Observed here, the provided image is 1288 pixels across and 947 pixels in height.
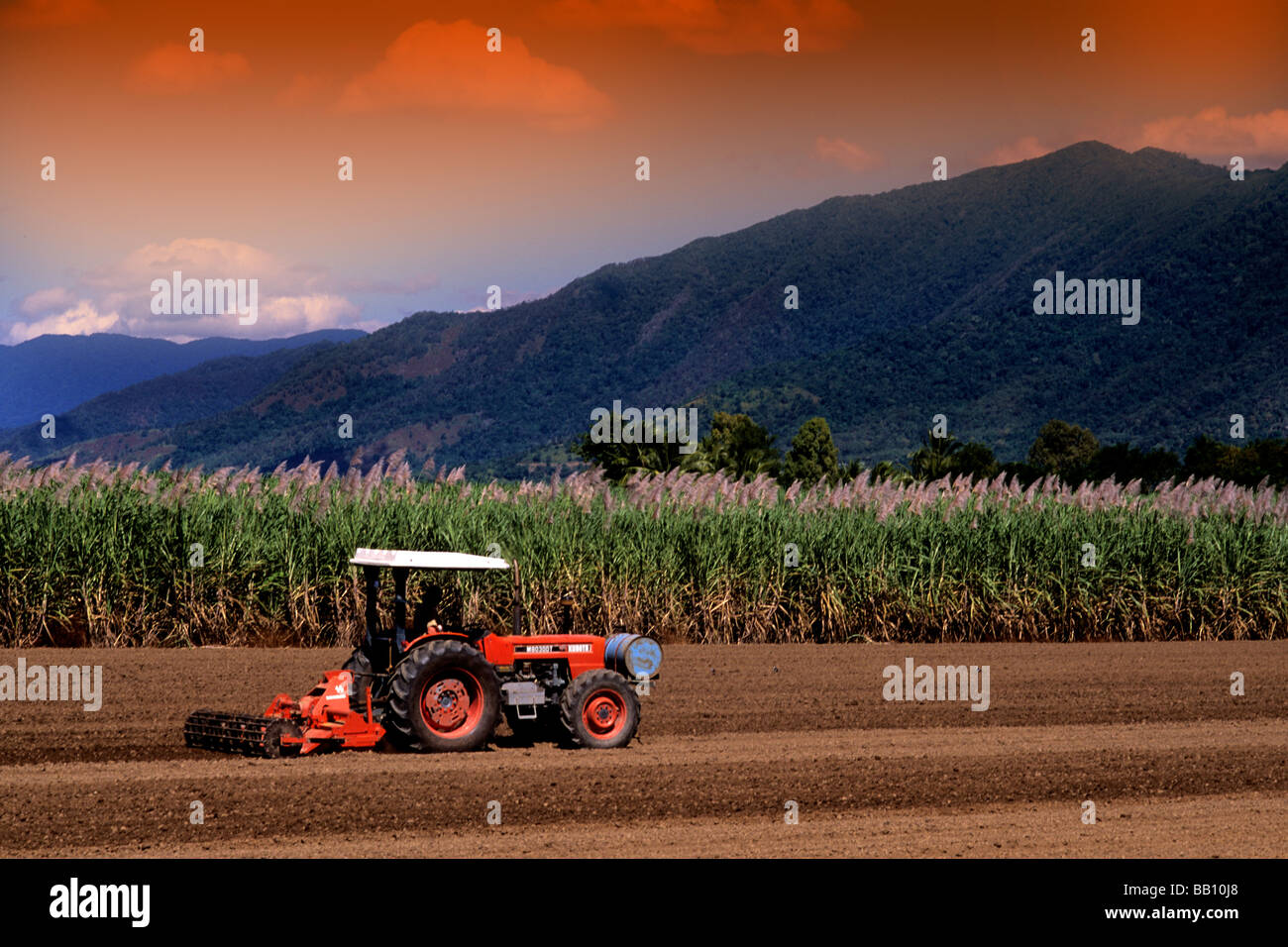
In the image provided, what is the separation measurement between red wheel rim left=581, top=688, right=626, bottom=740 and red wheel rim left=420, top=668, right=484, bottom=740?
89 centimetres

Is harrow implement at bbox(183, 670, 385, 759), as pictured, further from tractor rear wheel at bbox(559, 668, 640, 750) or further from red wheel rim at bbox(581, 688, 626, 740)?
red wheel rim at bbox(581, 688, 626, 740)

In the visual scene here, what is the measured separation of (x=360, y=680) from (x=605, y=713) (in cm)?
194

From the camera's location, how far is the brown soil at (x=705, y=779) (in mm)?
8141

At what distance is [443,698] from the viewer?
34.1 feet
